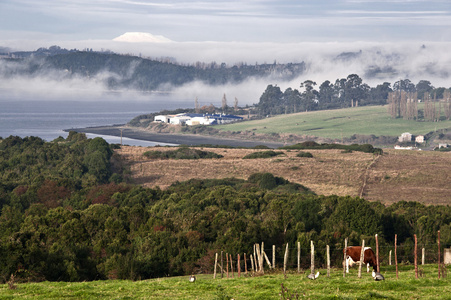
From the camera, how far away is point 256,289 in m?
13.6

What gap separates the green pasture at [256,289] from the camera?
12.4 metres

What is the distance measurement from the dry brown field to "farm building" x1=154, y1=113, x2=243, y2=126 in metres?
100.0

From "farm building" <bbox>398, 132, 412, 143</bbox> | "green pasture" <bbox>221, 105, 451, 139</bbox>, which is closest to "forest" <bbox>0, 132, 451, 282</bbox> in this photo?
"farm building" <bbox>398, 132, 412, 143</bbox>

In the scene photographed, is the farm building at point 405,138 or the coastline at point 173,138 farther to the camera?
the coastline at point 173,138

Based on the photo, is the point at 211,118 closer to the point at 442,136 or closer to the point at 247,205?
the point at 442,136

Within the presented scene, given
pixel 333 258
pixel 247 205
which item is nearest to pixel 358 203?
pixel 247 205

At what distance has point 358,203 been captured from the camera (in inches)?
1291

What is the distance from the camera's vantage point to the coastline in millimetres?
138125

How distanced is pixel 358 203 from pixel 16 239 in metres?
18.3

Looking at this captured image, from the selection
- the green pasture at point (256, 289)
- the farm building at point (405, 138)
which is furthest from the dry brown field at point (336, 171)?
the farm building at point (405, 138)

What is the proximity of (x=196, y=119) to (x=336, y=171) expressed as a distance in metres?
118

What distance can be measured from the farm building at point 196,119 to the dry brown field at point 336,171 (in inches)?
3936

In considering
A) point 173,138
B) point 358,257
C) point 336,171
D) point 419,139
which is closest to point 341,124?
point 419,139

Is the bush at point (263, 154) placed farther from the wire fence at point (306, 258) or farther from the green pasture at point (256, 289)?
the green pasture at point (256, 289)
